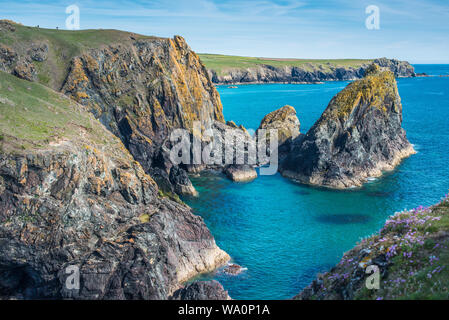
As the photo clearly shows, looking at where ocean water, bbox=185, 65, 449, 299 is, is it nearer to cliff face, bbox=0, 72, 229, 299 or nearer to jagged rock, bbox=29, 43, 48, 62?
cliff face, bbox=0, 72, 229, 299

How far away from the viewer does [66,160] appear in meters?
43.2

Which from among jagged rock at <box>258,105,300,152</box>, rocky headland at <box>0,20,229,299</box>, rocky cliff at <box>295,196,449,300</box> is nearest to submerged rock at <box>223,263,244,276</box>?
rocky headland at <box>0,20,229,299</box>

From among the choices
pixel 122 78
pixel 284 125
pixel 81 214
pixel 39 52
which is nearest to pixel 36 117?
pixel 81 214

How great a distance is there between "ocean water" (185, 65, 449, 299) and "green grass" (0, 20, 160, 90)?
38.3 m

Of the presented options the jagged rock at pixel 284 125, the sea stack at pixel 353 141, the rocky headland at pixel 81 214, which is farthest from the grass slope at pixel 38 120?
the jagged rock at pixel 284 125

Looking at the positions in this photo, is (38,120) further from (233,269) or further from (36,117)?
(233,269)

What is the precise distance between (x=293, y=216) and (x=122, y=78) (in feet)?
171

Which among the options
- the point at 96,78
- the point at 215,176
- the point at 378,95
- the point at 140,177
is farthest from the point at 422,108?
the point at 140,177

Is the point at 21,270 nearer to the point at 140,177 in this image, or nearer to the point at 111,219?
the point at 111,219

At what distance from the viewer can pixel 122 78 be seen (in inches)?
3479

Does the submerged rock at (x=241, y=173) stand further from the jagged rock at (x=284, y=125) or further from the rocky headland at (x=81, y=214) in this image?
the jagged rock at (x=284, y=125)

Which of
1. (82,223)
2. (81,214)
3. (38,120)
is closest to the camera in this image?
(82,223)

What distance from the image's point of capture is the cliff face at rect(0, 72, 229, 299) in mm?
37281

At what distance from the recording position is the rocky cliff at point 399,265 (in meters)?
20.1
